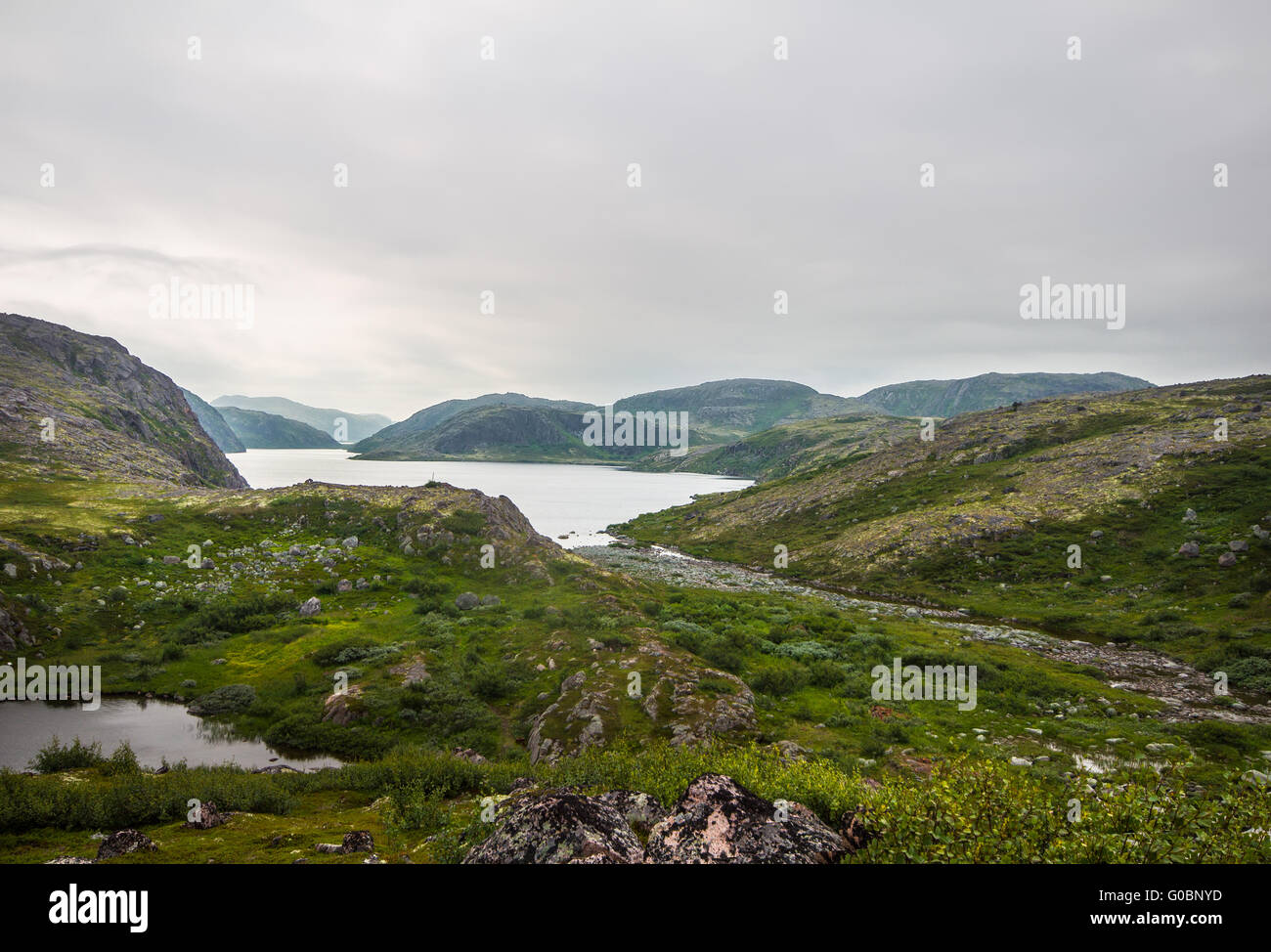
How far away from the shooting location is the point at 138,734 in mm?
23250

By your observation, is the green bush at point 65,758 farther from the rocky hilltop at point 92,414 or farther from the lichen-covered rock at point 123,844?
the rocky hilltop at point 92,414

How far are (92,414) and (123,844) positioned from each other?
12459 centimetres

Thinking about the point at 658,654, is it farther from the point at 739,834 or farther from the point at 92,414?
the point at 92,414

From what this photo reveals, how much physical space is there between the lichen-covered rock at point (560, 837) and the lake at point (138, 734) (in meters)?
17.3

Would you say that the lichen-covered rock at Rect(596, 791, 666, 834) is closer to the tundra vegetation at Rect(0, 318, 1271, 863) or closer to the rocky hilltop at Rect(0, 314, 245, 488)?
the tundra vegetation at Rect(0, 318, 1271, 863)

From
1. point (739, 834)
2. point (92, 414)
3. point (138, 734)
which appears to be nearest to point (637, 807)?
point (739, 834)

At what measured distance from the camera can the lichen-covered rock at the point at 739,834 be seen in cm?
817

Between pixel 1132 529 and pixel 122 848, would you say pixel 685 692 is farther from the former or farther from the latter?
pixel 1132 529

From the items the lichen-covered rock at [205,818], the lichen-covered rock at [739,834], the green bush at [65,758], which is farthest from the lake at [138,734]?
the lichen-covered rock at [739,834]

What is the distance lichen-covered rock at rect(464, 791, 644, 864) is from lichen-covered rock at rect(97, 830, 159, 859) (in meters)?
6.86
